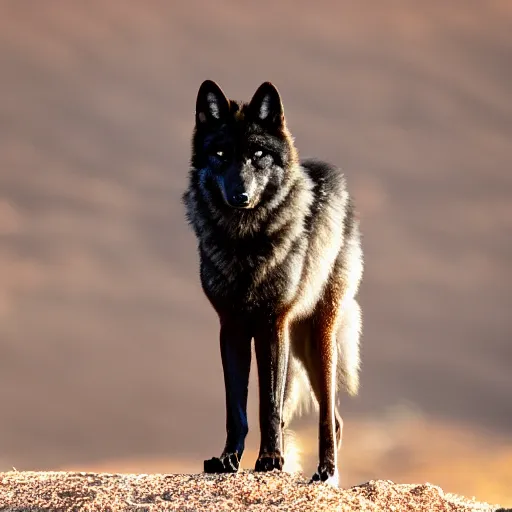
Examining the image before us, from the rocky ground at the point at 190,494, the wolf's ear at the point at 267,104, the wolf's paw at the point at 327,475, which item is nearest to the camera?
the rocky ground at the point at 190,494

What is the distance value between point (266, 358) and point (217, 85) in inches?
88.2

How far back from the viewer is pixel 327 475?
7055 millimetres

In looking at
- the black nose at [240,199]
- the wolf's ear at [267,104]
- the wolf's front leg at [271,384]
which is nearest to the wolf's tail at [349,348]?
the wolf's front leg at [271,384]

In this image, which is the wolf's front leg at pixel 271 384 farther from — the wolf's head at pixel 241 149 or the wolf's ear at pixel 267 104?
the wolf's ear at pixel 267 104

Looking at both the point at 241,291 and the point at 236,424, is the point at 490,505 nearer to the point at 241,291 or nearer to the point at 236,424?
the point at 236,424

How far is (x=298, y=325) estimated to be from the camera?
749 cm

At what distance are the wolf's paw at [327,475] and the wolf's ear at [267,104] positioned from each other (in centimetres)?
290

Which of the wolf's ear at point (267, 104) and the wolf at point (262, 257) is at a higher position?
the wolf's ear at point (267, 104)

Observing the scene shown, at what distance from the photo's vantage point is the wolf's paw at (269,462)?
21.0ft

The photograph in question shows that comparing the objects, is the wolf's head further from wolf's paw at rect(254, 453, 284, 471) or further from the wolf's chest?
wolf's paw at rect(254, 453, 284, 471)

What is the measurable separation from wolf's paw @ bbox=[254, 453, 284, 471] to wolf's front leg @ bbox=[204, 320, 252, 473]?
11.0 inches

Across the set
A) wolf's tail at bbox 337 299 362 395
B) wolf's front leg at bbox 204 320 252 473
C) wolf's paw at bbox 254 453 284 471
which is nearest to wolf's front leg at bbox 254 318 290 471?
wolf's paw at bbox 254 453 284 471

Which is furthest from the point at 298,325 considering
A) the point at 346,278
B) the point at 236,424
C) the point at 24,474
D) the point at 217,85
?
the point at 24,474

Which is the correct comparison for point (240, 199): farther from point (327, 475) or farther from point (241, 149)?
point (327, 475)
